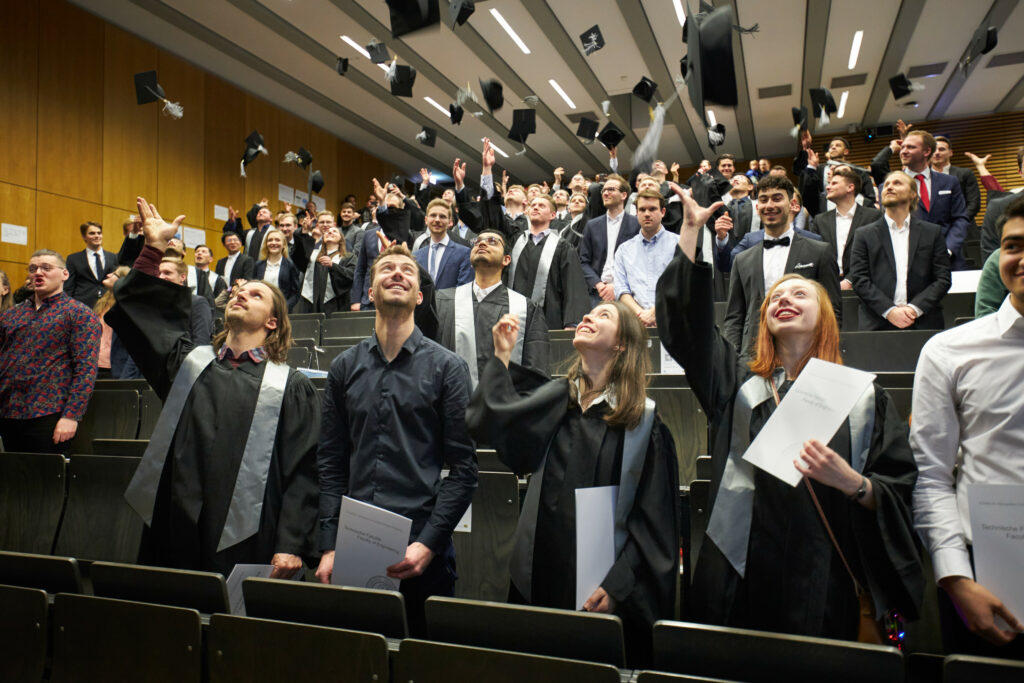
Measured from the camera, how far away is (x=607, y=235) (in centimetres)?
485

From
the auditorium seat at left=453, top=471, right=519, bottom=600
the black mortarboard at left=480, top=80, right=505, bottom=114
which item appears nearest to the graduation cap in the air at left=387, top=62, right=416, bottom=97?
the black mortarboard at left=480, top=80, right=505, bottom=114

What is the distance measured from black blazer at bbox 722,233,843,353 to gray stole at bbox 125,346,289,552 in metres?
2.12

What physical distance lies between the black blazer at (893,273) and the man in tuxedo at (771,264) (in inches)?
18.2

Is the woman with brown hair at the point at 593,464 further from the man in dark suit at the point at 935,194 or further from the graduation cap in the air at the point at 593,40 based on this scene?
the graduation cap in the air at the point at 593,40

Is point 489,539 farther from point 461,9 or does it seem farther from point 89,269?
point 89,269

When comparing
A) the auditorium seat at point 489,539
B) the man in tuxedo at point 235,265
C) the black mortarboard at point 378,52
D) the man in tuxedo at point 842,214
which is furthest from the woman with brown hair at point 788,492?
the man in tuxedo at point 235,265

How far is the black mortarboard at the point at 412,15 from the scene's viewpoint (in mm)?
3848

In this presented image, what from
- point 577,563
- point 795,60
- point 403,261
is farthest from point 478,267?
point 795,60

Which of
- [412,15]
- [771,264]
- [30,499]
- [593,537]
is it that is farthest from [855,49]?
[30,499]

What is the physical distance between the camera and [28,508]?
275 cm

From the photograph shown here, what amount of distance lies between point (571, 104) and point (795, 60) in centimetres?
350

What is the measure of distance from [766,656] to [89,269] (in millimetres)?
7427

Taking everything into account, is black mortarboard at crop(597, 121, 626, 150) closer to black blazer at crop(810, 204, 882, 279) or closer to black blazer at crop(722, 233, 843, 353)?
black blazer at crop(810, 204, 882, 279)

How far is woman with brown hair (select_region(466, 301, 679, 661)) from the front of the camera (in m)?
1.63
